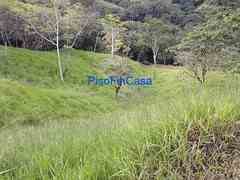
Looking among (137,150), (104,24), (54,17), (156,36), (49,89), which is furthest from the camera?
(156,36)

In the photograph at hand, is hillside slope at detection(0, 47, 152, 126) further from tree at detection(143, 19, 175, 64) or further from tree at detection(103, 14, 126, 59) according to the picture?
tree at detection(143, 19, 175, 64)

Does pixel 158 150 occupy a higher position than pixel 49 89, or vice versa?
pixel 158 150

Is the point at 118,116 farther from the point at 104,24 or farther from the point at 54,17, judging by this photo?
the point at 104,24

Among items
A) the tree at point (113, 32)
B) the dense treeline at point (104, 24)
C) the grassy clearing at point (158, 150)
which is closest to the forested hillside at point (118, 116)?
the grassy clearing at point (158, 150)

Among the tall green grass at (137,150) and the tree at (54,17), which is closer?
the tall green grass at (137,150)

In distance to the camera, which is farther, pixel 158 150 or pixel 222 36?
pixel 222 36

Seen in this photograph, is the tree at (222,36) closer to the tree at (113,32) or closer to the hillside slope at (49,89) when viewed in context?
the hillside slope at (49,89)

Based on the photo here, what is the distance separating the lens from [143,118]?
308 centimetres

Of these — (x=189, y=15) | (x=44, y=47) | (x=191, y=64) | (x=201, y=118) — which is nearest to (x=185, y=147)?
(x=201, y=118)

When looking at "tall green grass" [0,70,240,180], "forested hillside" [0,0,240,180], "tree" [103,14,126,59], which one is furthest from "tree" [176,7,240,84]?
"tree" [103,14,126,59]

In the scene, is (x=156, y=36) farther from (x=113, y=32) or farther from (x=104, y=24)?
(x=113, y=32)

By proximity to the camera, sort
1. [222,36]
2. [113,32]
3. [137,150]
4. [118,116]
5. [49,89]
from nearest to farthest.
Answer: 1. [137,150]
2. [118,116]
3. [222,36]
4. [49,89]
5. [113,32]

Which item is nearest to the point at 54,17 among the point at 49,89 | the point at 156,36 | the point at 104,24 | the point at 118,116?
the point at 104,24

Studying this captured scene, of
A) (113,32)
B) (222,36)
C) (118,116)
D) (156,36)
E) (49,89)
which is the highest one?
(156,36)
